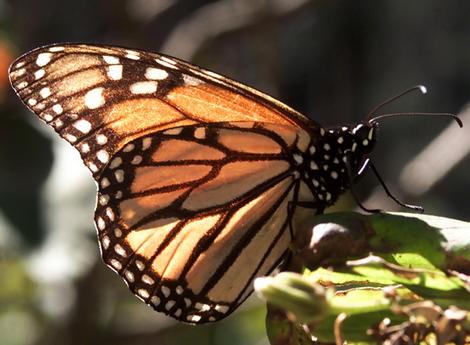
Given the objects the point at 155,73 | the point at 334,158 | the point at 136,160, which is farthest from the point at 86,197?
the point at 334,158

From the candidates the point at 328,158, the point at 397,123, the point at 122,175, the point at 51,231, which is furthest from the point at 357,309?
the point at 397,123

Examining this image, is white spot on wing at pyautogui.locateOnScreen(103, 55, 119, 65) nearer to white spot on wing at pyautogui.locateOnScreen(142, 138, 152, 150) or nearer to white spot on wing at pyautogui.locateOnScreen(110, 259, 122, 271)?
white spot on wing at pyautogui.locateOnScreen(142, 138, 152, 150)

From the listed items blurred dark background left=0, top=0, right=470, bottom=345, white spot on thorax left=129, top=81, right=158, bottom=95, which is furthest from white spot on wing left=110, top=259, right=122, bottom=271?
blurred dark background left=0, top=0, right=470, bottom=345

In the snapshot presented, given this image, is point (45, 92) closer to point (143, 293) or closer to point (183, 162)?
point (183, 162)

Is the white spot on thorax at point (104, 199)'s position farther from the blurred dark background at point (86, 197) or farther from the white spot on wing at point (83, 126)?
the blurred dark background at point (86, 197)

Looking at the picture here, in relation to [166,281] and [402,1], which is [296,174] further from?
[402,1]
